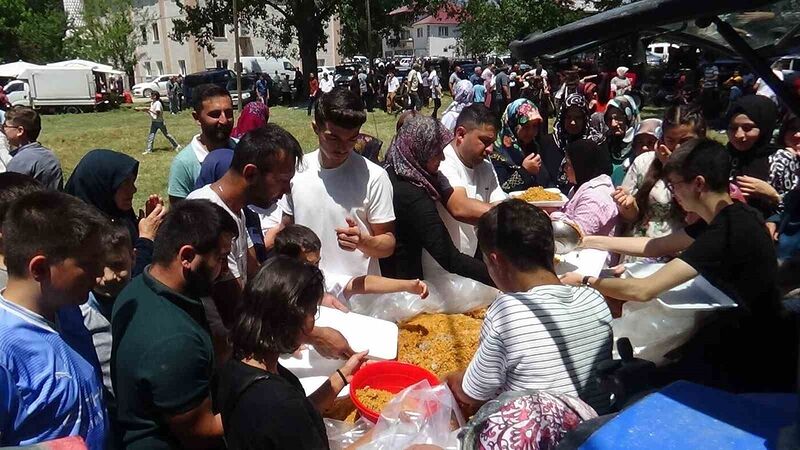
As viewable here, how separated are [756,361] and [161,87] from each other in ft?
121

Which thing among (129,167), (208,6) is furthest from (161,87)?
(129,167)

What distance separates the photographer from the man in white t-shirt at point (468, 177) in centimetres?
319

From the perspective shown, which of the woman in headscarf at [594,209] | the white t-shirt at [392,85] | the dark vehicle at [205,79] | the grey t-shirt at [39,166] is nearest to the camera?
the woman in headscarf at [594,209]

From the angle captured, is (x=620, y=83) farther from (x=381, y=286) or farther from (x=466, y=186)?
(x=381, y=286)

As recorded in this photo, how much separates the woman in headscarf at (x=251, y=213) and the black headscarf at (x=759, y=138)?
2761 millimetres

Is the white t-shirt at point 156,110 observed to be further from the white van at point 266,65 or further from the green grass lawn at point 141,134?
the white van at point 266,65

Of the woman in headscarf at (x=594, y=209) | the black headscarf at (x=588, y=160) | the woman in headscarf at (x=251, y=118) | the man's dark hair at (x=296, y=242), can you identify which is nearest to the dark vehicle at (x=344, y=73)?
the woman in headscarf at (x=251, y=118)

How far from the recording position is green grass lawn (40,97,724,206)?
1188cm

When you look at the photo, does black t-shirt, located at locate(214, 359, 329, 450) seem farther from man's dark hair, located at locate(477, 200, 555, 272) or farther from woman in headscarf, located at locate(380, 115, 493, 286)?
Answer: woman in headscarf, located at locate(380, 115, 493, 286)

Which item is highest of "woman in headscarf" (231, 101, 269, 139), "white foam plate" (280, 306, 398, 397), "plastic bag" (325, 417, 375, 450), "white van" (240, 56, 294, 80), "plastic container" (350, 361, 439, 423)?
"white van" (240, 56, 294, 80)

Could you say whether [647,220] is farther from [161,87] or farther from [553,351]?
[161,87]

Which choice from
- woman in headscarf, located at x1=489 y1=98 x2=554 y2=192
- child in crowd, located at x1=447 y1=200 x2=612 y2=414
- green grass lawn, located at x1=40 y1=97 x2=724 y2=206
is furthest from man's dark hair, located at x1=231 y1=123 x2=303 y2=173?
green grass lawn, located at x1=40 y1=97 x2=724 y2=206

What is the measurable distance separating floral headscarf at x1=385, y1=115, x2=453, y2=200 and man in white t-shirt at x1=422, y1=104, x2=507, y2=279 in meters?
0.15

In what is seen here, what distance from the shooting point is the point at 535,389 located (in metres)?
1.85
